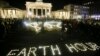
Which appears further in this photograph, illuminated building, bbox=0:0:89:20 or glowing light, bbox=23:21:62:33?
illuminated building, bbox=0:0:89:20

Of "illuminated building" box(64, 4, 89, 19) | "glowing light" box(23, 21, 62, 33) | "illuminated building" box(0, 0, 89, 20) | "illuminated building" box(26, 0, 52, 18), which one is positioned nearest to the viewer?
"glowing light" box(23, 21, 62, 33)

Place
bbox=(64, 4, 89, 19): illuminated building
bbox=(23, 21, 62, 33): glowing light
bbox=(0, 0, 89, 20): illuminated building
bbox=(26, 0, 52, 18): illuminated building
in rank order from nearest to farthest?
bbox=(23, 21, 62, 33): glowing light → bbox=(0, 0, 89, 20): illuminated building → bbox=(26, 0, 52, 18): illuminated building → bbox=(64, 4, 89, 19): illuminated building

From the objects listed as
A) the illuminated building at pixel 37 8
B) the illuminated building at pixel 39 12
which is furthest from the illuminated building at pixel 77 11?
the illuminated building at pixel 37 8

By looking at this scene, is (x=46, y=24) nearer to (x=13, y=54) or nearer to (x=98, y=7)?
(x=13, y=54)

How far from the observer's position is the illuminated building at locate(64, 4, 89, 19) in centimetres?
8089

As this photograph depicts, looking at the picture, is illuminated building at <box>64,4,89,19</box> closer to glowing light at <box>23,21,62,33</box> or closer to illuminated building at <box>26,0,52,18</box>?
illuminated building at <box>26,0,52,18</box>

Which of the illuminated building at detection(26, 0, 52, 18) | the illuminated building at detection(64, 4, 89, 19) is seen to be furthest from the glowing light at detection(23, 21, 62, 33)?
the illuminated building at detection(64, 4, 89, 19)

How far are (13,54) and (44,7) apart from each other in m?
67.1

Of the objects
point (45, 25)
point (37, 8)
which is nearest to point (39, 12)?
point (37, 8)

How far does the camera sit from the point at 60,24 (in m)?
19.1

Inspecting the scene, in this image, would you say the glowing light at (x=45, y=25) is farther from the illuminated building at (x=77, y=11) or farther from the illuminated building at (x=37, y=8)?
the illuminated building at (x=77, y=11)

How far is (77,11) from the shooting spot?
8888cm

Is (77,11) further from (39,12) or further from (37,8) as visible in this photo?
(37,8)

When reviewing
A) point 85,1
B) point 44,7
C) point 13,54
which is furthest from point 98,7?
point 13,54
